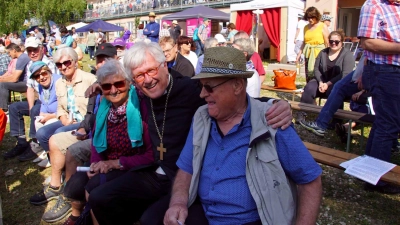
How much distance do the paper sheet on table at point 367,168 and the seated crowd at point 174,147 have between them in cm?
109

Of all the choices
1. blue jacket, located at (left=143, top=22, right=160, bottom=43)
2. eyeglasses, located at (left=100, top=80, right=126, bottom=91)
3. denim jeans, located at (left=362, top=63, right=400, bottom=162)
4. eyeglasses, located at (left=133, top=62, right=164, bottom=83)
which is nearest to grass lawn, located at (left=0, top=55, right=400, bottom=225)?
denim jeans, located at (left=362, top=63, right=400, bottom=162)

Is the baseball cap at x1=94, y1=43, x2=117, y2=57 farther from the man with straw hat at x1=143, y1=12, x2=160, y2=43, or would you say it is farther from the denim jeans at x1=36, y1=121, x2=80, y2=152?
the man with straw hat at x1=143, y1=12, x2=160, y2=43

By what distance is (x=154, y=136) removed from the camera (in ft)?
8.68

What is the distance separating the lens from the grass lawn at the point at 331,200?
312cm

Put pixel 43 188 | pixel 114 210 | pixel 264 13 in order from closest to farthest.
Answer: pixel 114 210, pixel 43 188, pixel 264 13

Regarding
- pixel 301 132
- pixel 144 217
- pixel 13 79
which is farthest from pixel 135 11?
pixel 144 217

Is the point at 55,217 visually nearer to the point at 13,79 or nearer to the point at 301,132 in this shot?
the point at 301,132

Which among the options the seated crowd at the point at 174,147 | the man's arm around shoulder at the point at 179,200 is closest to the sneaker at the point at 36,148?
the seated crowd at the point at 174,147

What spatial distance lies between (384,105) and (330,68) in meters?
2.49

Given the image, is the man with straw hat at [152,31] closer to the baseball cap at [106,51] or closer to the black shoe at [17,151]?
the black shoe at [17,151]

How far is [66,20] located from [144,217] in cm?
4761

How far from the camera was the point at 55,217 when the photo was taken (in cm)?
334

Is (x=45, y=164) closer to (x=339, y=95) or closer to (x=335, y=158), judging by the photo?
(x=335, y=158)

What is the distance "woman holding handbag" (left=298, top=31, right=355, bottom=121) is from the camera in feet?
17.3
